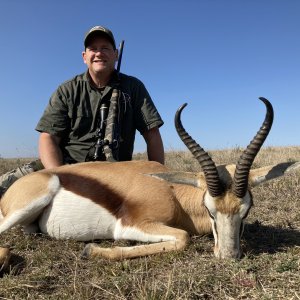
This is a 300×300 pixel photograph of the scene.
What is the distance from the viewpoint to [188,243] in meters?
3.96

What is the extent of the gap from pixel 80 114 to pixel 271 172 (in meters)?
3.39

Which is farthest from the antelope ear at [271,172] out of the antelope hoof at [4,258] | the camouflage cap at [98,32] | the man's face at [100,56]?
the camouflage cap at [98,32]

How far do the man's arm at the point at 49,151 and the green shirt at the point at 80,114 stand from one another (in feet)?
0.32

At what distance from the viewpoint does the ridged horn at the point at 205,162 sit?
3.80 metres

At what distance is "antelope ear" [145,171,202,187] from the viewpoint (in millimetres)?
4203

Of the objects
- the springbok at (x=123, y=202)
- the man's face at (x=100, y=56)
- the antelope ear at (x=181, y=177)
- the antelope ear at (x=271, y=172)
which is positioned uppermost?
the man's face at (x=100, y=56)

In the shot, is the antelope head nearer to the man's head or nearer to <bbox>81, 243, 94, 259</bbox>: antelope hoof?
<bbox>81, 243, 94, 259</bbox>: antelope hoof

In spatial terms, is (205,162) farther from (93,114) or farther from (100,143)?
(93,114)

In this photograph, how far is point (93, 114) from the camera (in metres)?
6.50

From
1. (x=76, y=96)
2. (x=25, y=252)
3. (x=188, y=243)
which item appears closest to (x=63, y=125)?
(x=76, y=96)

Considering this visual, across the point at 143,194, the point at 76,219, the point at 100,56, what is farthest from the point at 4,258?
the point at 100,56

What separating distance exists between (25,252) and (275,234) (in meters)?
2.81

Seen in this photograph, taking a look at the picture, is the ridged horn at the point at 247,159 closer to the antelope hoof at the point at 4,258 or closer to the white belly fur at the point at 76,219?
the white belly fur at the point at 76,219

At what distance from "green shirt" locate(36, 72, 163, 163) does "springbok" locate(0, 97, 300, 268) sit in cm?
159
